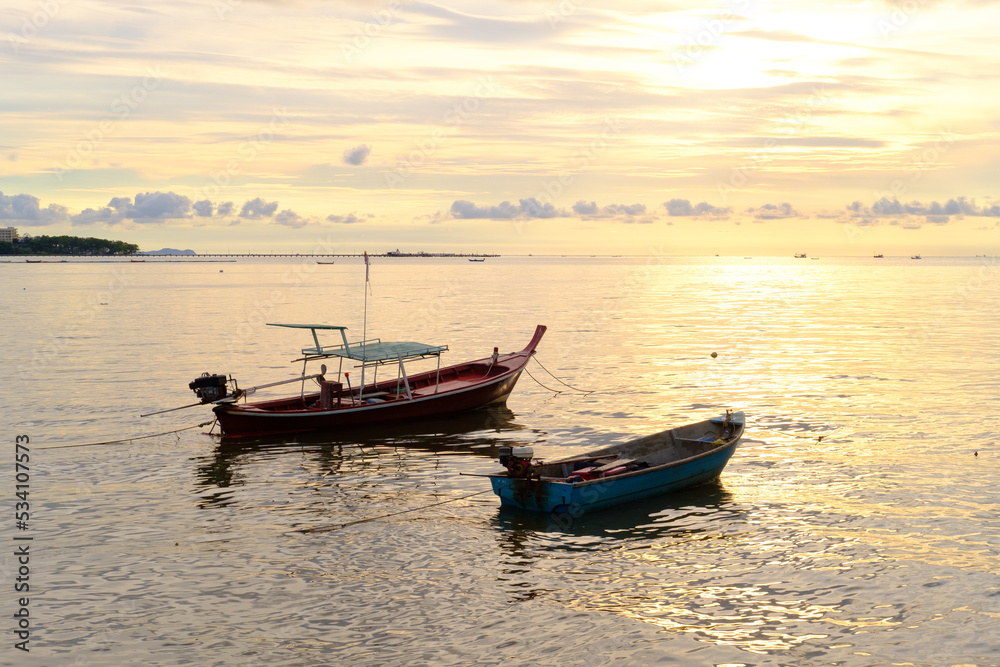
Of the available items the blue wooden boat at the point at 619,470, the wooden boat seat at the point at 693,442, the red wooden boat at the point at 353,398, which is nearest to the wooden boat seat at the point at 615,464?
the blue wooden boat at the point at 619,470

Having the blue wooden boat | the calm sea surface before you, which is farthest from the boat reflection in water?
the blue wooden boat

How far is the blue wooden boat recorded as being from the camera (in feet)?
58.0

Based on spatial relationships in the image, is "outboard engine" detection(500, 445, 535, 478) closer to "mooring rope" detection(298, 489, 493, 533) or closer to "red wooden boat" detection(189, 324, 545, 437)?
"mooring rope" detection(298, 489, 493, 533)

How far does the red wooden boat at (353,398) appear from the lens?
84.8 feet

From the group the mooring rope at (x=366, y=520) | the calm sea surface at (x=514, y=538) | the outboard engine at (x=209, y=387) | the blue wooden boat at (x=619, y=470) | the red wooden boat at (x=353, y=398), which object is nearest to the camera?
the calm sea surface at (x=514, y=538)

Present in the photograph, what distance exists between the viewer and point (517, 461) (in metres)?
17.9

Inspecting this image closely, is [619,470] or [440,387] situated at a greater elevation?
[440,387]

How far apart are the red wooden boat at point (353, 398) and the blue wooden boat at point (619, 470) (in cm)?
890

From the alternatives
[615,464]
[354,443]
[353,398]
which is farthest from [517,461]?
[353,398]

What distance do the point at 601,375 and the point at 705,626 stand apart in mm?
27167

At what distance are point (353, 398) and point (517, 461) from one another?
12.1m

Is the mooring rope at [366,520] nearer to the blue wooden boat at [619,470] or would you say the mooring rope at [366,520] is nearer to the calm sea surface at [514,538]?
the calm sea surface at [514,538]

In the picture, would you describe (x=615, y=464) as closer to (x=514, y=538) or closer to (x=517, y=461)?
(x=517, y=461)

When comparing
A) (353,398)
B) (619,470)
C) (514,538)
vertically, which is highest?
(353,398)
